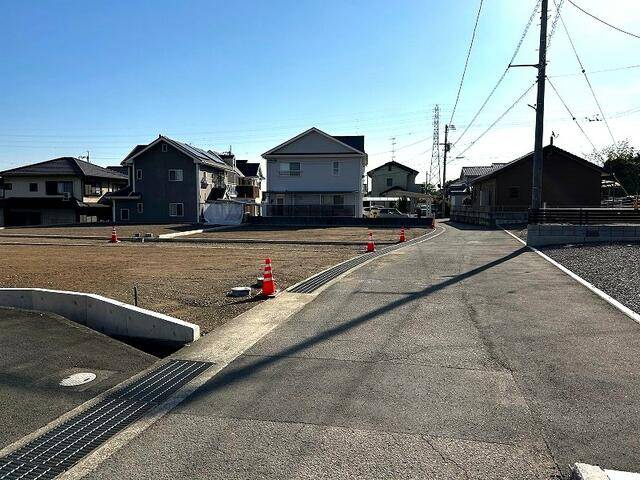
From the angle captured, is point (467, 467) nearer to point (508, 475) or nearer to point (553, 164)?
point (508, 475)

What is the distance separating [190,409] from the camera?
13.5ft

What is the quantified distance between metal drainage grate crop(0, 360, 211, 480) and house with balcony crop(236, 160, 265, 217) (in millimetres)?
41585

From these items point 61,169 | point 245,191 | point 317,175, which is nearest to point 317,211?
point 317,175

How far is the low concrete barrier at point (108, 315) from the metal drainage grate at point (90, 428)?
119 cm

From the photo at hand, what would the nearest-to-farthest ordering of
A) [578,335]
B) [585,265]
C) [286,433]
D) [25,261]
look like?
[286,433] < [578,335] < [585,265] < [25,261]

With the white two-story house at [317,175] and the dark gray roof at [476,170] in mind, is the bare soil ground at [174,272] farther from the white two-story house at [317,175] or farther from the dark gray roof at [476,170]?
the dark gray roof at [476,170]

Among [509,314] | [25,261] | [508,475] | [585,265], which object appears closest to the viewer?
[508,475]

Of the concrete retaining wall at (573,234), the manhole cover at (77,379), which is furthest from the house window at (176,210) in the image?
the manhole cover at (77,379)

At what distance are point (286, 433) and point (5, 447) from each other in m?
2.17

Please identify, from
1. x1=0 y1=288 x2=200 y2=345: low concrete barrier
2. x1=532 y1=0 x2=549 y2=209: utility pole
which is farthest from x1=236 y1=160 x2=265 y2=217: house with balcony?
x1=0 y1=288 x2=200 y2=345: low concrete barrier

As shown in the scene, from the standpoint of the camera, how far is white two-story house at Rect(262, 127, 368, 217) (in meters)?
39.2

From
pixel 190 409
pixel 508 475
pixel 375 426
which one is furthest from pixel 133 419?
pixel 508 475

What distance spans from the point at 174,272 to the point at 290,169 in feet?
93.6

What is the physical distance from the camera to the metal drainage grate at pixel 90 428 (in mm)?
3361
